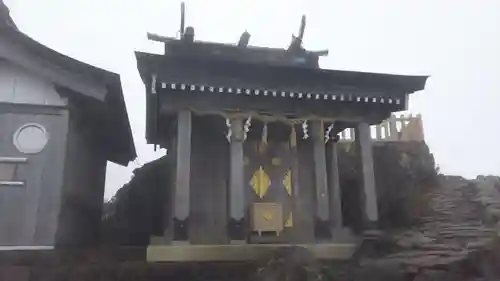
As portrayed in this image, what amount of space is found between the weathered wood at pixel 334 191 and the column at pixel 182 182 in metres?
3.87

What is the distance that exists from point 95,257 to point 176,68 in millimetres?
4560

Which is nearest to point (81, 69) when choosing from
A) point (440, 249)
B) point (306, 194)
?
point (306, 194)

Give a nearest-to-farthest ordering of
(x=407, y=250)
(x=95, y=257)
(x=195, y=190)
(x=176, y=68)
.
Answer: (x=95, y=257)
(x=407, y=250)
(x=176, y=68)
(x=195, y=190)

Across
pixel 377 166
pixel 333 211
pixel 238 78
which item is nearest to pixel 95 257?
pixel 238 78

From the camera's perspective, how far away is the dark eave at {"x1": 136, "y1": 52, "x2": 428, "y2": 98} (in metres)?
11.3

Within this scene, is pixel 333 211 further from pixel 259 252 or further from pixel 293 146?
pixel 259 252

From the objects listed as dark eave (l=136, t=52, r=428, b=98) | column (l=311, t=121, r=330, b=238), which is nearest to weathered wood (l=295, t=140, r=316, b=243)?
column (l=311, t=121, r=330, b=238)

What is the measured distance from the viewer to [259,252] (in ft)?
35.2

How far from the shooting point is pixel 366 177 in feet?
40.1

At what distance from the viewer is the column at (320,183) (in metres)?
11.8

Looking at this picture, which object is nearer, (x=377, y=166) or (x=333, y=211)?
(x=333, y=211)

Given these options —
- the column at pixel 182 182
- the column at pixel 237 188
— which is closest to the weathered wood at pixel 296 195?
the column at pixel 237 188

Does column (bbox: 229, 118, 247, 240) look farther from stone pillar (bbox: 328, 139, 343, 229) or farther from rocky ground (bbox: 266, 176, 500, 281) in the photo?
stone pillar (bbox: 328, 139, 343, 229)

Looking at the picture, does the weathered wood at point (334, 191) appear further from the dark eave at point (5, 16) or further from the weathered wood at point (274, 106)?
the dark eave at point (5, 16)
